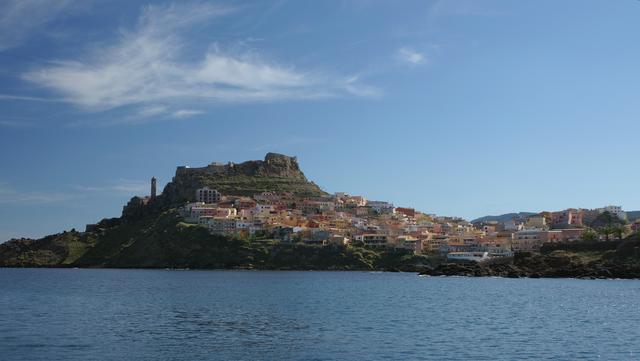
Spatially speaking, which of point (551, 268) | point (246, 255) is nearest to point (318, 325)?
point (551, 268)

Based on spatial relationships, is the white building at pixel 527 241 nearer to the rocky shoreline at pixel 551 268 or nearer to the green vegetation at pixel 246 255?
the rocky shoreline at pixel 551 268

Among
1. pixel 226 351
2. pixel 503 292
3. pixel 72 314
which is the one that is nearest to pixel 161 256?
pixel 503 292

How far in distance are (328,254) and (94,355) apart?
5473 inches

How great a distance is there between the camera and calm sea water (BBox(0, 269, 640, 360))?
138 ft

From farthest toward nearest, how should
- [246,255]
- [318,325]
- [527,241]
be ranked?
1. [527,241]
2. [246,255]
3. [318,325]

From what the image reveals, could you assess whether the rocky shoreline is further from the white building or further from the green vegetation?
the white building

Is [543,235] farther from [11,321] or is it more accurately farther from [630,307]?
[11,321]

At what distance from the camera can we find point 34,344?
146 ft

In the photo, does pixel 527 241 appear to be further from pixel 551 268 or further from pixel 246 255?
pixel 246 255

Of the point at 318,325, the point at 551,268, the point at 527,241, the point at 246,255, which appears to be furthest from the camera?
the point at 527,241

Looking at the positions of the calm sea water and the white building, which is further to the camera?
the white building

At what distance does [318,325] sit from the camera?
5500 cm

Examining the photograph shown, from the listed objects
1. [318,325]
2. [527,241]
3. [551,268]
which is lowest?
[318,325]

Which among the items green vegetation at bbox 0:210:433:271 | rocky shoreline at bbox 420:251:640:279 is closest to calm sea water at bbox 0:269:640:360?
rocky shoreline at bbox 420:251:640:279
